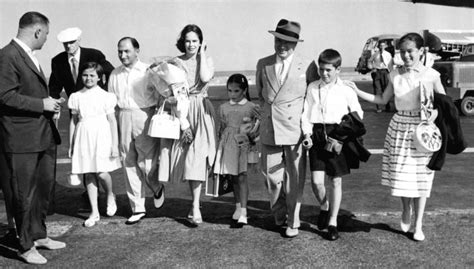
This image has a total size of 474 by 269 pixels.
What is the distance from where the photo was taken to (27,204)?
4113 mm

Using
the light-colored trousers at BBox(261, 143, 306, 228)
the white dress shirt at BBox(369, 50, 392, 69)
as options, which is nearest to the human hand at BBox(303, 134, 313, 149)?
the light-colored trousers at BBox(261, 143, 306, 228)

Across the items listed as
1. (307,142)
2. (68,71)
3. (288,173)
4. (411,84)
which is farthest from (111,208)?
(411,84)

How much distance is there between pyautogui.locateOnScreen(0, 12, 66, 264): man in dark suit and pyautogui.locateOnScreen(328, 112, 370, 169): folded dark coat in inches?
86.0

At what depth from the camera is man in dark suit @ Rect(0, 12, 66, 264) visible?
13.1ft

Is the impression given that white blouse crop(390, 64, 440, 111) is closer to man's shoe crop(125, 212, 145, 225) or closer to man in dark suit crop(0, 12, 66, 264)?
man's shoe crop(125, 212, 145, 225)

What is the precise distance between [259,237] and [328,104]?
4.02 feet

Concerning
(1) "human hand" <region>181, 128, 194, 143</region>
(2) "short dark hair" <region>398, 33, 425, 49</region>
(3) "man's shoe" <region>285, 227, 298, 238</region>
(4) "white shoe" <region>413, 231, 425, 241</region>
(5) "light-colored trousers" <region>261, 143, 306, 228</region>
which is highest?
(2) "short dark hair" <region>398, 33, 425, 49</region>

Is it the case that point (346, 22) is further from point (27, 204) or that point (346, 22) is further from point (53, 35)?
point (27, 204)

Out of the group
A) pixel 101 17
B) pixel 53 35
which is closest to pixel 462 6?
pixel 101 17

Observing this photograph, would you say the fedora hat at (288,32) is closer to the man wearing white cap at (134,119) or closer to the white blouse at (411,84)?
the white blouse at (411,84)

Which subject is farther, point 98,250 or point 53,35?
point 53,35

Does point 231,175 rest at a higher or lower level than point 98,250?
higher

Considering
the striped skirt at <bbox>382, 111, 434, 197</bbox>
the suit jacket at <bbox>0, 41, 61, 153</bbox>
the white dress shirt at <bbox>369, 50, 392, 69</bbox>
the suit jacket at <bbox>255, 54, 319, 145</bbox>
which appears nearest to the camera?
the suit jacket at <bbox>0, 41, 61, 153</bbox>

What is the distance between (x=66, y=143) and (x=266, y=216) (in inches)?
225
